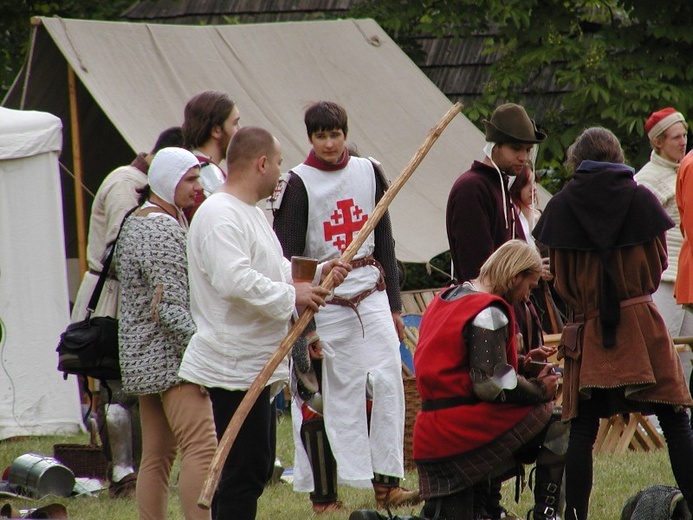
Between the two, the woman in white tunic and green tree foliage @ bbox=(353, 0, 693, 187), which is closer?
the woman in white tunic

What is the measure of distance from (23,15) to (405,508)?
24.5 ft

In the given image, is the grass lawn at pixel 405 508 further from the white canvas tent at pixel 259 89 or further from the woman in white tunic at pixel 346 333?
the white canvas tent at pixel 259 89

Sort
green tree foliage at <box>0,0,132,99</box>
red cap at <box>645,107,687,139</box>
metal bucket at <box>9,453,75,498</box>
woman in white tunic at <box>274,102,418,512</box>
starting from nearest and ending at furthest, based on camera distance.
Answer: woman in white tunic at <box>274,102,418,512</box>
metal bucket at <box>9,453,75,498</box>
red cap at <box>645,107,687,139</box>
green tree foliage at <box>0,0,132,99</box>

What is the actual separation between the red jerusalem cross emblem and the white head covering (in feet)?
3.46

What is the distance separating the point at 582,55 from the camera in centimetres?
976

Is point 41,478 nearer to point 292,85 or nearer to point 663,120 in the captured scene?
point 663,120

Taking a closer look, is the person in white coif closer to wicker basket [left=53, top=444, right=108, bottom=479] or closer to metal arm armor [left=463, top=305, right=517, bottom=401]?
wicker basket [left=53, top=444, right=108, bottom=479]

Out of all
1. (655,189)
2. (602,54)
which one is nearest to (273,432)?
(655,189)

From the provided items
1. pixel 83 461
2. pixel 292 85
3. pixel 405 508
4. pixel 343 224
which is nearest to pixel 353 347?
pixel 343 224

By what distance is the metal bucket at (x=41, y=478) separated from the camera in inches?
233

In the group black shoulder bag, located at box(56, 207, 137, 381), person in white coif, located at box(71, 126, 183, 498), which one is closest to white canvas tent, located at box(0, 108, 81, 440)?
person in white coif, located at box(71, 126, 183, 498)

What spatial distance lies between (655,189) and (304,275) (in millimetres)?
3211

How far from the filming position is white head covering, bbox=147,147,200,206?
454 cm

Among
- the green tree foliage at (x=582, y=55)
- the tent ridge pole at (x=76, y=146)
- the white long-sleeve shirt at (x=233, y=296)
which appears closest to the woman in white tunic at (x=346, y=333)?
the white long-sleeve shirt at (x=233, y=296)
